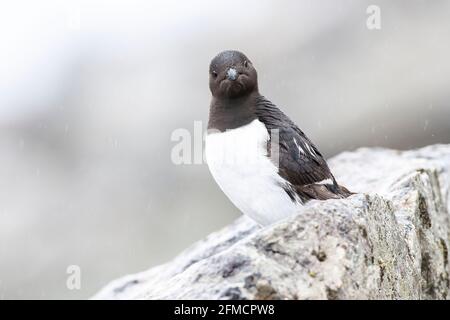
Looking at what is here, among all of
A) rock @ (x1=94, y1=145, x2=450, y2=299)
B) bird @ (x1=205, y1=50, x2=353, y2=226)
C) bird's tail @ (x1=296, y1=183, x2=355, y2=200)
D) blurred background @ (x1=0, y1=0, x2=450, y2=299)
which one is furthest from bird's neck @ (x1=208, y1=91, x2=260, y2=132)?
blurred background @ (x1=0, y1=0, x2=450, y2=299)

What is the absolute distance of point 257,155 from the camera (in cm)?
638

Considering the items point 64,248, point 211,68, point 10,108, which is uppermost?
point 10,108

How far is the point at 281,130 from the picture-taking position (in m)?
6.59

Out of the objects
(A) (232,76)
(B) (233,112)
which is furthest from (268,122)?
(A) (232,76)

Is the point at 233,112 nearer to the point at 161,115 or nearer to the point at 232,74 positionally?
the point at 232,74

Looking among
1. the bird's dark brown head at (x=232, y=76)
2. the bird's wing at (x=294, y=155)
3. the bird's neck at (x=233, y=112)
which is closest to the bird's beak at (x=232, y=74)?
the bird's dark brown head at (x=232, y=76)

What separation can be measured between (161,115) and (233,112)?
887cm

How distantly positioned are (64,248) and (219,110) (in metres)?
7.68

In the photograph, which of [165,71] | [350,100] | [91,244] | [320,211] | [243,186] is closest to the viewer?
[320,211]

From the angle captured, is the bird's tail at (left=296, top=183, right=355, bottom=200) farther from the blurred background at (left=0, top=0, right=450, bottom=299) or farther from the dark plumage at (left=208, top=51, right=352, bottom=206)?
the blurred background at (left=0, top=0, right=450, bottom=299)

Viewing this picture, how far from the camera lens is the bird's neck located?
667cm
